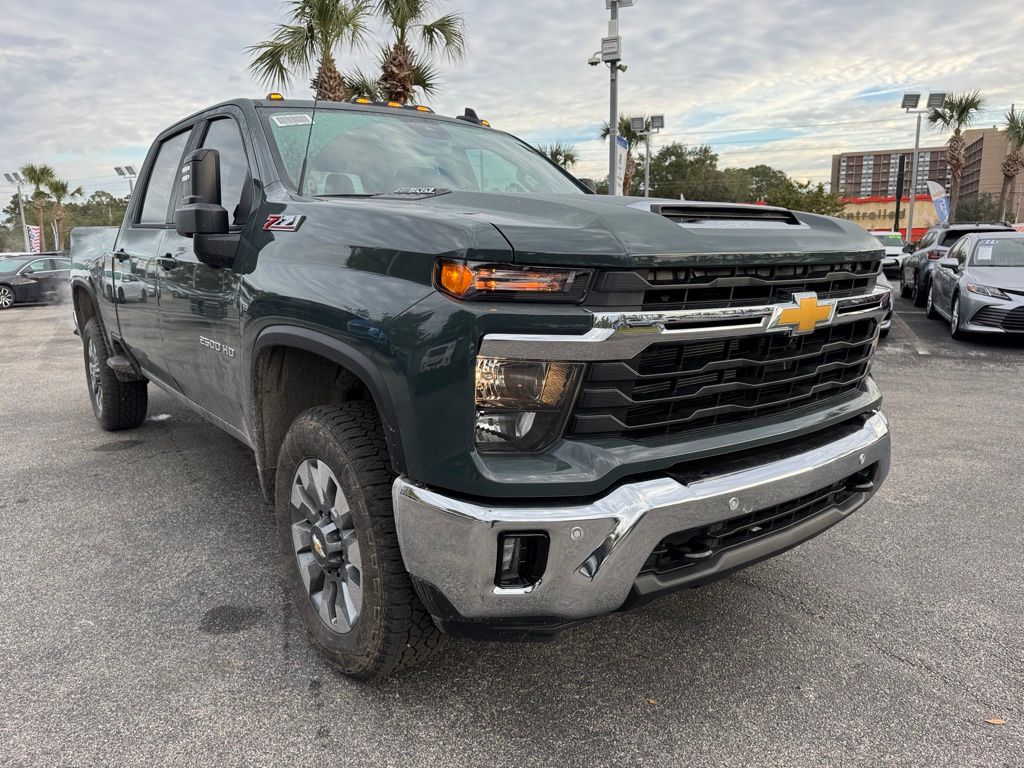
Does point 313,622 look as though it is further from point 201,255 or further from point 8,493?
point 8,493

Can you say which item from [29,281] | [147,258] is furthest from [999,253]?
[29,281]

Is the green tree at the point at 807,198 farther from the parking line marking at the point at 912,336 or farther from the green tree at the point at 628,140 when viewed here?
the parking line marking at the point at 912,336

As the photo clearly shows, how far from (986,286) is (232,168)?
9504 millimetres

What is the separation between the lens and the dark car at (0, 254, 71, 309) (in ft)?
66.1

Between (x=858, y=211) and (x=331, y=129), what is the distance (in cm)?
7827

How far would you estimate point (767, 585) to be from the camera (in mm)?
3195

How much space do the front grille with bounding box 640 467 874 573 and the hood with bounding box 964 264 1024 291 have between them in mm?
8598

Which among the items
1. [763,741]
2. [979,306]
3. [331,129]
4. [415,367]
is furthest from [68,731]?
[979,306]

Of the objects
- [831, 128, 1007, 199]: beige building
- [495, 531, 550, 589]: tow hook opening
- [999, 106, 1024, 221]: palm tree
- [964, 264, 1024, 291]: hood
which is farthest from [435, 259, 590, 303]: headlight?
[831, 128, 1007, 199]: beige building

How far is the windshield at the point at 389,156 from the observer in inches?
118

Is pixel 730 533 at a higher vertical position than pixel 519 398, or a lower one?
lower

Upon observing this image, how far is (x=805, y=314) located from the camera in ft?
7.61

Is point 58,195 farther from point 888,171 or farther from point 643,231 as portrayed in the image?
point 888,171

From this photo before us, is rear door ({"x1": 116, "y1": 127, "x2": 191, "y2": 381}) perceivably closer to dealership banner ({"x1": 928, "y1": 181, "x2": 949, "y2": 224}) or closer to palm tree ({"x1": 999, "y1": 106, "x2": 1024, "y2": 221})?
dealership banner ({"x1": 928, "y1": 181, "x2": 949, "y2": 224})
